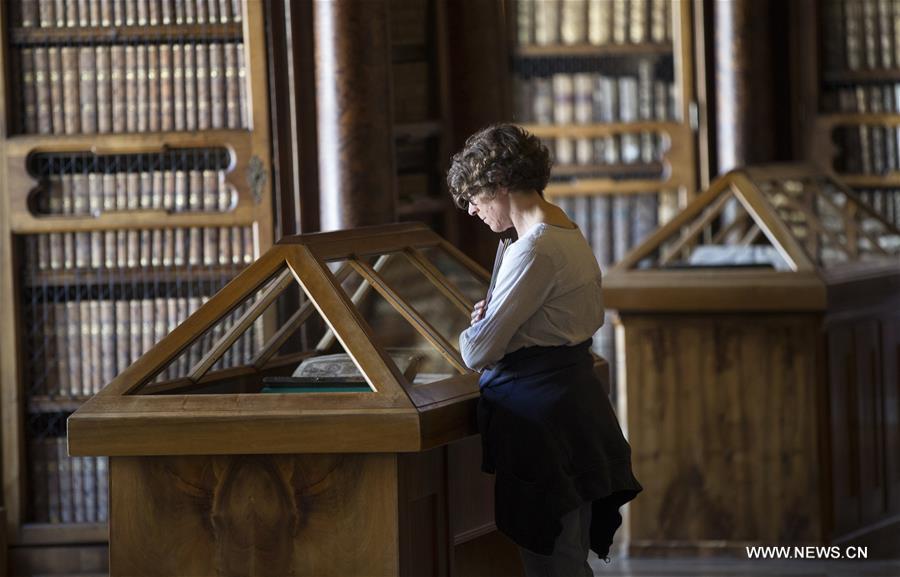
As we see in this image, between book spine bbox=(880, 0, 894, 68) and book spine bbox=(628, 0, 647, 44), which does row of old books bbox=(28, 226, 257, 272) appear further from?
book spine bbox=(880, 0, 894, 68)

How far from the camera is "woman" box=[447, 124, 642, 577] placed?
2.90m

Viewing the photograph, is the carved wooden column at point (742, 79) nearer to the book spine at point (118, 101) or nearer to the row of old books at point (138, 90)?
the row of old books at point (138, 90)

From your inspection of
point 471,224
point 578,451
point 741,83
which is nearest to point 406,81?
point 471,224

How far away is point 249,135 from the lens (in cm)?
473

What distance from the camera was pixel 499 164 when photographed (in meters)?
2.96

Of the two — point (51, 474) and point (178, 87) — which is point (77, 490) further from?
point (178, 87)

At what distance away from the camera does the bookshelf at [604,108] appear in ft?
22.6

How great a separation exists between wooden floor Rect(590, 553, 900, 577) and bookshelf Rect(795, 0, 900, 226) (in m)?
2.54

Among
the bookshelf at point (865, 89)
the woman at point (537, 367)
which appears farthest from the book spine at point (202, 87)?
the bookshelf at point (865, 89)

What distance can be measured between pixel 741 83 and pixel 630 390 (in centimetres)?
213

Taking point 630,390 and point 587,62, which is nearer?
point 630,390

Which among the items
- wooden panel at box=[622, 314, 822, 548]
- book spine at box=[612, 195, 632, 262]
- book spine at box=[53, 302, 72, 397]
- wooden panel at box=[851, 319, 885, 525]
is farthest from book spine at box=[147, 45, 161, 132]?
book spine at box=[612, 195, 632, 262]

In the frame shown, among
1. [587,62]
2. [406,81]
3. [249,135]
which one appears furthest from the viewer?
[587,62]

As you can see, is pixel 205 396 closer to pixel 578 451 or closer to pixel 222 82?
pixel 578 451
